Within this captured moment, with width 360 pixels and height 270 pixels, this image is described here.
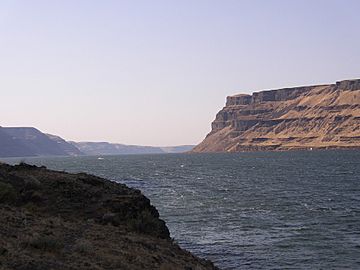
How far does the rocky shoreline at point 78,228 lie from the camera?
15680 millimetres

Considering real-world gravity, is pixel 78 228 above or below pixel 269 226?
above

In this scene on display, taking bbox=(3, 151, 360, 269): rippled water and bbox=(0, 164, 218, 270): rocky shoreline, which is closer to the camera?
bbox=(0, 164, 218, 270): rocky shoreline

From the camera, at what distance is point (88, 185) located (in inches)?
1246

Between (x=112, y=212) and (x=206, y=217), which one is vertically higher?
(x=112, y=212)

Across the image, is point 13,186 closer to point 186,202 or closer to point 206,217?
point 206,217

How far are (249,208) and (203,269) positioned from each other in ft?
111

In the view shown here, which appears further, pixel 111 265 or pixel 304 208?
pixel 304 208

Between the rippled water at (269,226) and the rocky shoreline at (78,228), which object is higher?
the rocky shoreline at (78,228)

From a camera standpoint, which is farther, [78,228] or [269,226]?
[269,226]

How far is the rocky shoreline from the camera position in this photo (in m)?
15.7

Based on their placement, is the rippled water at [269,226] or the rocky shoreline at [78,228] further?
the rippled water at [269,226]

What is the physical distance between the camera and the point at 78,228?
21.5 meters

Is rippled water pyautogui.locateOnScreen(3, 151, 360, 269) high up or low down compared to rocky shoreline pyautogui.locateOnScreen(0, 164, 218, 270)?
down

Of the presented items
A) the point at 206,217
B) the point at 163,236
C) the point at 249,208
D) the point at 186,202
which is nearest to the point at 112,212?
the point at 163,236
